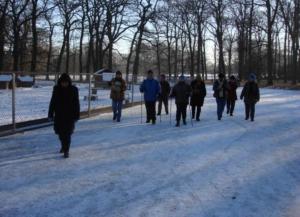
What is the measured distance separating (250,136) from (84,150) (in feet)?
16.5

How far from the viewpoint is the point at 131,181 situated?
26.8 ft

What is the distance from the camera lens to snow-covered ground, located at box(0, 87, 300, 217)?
668 cm

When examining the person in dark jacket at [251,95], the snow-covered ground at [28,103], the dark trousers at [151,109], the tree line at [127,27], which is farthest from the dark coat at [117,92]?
the tree line at [127,27]

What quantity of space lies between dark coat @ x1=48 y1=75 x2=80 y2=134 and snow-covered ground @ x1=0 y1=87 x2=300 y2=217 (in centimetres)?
67

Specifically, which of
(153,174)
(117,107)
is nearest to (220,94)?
(117,107)

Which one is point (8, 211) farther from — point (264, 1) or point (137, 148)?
point (264, 1)

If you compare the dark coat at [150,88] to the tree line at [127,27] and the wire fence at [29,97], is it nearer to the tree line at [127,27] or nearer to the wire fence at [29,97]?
the wire fence at [29,97]

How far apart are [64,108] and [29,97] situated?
21.6ft

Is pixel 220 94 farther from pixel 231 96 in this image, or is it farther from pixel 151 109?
pixel 151 109

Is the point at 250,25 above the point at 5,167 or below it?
above

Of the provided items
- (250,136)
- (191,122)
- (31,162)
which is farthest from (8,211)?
(191,122)

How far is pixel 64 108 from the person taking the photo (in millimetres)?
10102

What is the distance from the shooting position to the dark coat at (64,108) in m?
10.1

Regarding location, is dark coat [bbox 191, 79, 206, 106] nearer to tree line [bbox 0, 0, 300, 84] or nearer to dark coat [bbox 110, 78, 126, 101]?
dark coat [bbox 110, 78, 126, 101]
